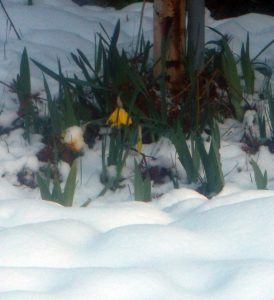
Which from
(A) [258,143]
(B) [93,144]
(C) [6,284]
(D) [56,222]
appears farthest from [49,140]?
(C) [6,284]

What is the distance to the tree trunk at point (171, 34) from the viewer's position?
346 cm

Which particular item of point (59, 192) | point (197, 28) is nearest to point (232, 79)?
point (197, 28)

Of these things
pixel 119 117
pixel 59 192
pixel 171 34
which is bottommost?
pixel 59 192

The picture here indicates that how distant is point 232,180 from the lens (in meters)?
3.03

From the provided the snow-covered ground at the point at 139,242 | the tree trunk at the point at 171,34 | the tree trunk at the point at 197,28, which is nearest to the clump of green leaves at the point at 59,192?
the snow-covered ground at the point at 139,242

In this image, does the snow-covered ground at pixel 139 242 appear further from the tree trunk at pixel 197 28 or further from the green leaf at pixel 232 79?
the tree trunk at pixel 197 28

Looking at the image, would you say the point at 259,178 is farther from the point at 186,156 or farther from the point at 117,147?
the point at 117,147

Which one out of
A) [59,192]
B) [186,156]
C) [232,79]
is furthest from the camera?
[232,79]

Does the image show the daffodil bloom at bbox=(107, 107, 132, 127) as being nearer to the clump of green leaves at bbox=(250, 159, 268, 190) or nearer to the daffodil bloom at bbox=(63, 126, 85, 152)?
the daffodil bloom at bbox=(63, 126, 85, 152)

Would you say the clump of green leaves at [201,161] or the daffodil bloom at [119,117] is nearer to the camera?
the clump of green leaves at [201,161]

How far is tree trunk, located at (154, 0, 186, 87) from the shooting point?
11.4ft

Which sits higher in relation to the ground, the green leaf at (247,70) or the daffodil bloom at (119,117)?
the green leaf at (247,70)

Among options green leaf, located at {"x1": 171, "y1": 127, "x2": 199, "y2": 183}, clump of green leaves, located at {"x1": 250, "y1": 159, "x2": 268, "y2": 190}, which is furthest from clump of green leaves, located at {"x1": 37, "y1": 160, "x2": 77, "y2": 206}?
clump of green leaves, located at {"x1": 250, "y1": 159, "x2": 268, "y2": 190}

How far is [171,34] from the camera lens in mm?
3488
